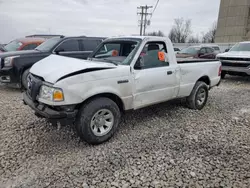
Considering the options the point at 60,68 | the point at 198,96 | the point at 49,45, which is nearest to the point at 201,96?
the point at 198,96

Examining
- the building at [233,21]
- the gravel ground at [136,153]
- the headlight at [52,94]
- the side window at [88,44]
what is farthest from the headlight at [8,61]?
the building at [233,21]

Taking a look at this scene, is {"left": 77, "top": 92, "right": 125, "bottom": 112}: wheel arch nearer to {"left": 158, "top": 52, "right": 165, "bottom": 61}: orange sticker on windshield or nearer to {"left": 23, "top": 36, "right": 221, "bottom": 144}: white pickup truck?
{"left": 23, "top": 36, "right": 221, "bottom": 144}: white pickup truck

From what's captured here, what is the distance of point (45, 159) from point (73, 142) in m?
0.59

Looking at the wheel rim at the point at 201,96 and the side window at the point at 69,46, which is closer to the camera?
the wheel rim at the point at 201,96

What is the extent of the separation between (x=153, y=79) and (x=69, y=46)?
4.27m

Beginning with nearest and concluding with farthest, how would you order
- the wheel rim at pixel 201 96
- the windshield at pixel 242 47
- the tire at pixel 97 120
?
1. the tire at pixel 97 120
2. the wheel rim at pixel 201 96
3. the windshield at pixel 242 47

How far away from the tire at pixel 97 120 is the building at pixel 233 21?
4244 cm

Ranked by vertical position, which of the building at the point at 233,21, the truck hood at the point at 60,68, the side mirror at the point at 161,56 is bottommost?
the truck hood at the point at 60,68

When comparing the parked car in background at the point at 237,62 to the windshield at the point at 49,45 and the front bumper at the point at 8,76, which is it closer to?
the windshield at the point at 49,45

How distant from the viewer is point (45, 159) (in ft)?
9.91

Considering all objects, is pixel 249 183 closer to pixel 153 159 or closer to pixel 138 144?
pixel 153 159

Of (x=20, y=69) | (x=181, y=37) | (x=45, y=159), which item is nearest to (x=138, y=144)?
(x=45, y=159)

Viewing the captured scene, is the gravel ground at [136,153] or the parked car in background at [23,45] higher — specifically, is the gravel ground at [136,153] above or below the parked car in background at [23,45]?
below

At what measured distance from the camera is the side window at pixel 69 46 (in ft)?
22.8
